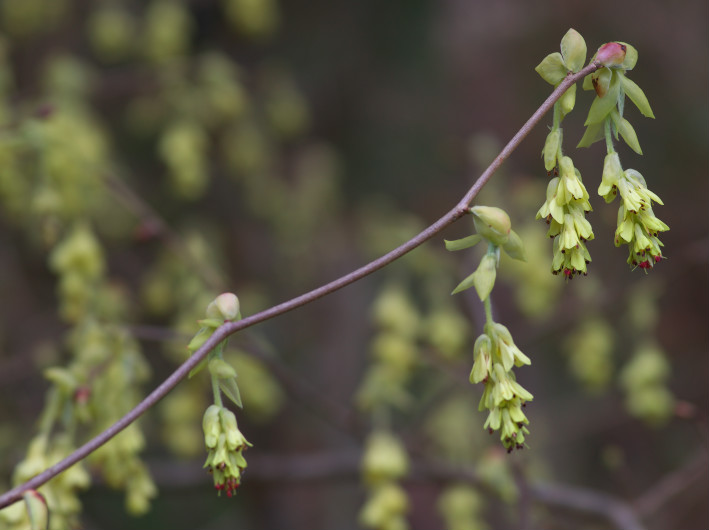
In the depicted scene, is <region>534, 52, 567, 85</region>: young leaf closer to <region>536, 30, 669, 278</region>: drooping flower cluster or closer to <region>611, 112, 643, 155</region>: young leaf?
<region>536, 30, 669, 278</region>: drooping flower cluster

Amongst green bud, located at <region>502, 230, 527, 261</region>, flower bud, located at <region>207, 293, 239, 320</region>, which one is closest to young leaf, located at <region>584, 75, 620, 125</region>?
green bud, located at <region>502, 230, 527, 261</region>

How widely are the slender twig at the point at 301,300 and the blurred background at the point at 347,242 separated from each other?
3.24 ft

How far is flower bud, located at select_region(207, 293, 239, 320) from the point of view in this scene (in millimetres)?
1220

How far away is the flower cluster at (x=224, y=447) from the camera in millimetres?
1220

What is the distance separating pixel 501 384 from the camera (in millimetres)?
1182

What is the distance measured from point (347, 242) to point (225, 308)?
3082 mm

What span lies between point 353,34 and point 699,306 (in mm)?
2561

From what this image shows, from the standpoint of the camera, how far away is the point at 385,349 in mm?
2520

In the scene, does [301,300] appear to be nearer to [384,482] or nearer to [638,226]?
[638,226]

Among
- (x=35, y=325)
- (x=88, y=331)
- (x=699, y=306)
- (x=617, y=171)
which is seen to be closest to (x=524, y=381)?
(x=699, y=306)

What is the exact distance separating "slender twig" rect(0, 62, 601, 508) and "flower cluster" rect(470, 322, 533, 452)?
0.20 m

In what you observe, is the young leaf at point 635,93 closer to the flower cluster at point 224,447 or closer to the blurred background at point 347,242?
the flower cluster at point 224,447

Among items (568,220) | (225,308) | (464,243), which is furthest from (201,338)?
(568,220)

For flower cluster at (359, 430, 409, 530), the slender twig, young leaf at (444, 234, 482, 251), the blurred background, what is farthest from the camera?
the blurred background
